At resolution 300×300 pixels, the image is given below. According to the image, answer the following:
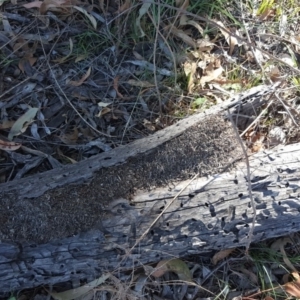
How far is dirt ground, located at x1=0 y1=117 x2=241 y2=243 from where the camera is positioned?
6.12ft

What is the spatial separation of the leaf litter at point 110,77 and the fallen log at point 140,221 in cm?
39

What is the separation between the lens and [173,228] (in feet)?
6.21

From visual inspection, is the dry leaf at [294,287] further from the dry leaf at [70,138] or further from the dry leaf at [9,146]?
the dry leaf at [9,146]

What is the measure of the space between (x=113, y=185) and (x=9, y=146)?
25.7 inches

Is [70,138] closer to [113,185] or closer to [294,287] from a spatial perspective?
[113,185]

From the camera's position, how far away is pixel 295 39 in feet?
8.80

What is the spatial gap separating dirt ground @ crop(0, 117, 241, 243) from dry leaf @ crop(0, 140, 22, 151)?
0.41m

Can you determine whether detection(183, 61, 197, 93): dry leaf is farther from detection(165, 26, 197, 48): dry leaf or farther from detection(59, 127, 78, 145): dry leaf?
detection(59, 127, 78, 145): dry leaf

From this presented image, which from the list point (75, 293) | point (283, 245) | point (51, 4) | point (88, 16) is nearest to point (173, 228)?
point (75, 293)

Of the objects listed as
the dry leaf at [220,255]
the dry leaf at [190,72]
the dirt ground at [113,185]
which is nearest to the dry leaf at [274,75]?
the dry leaf at [190,72]

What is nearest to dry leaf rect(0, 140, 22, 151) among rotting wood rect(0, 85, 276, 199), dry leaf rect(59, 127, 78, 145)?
dry leaf rect(59, 127, 78, 145)

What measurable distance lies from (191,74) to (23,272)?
1.29 metres

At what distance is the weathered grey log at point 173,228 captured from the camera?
1862 millimetres

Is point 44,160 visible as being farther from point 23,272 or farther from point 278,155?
point 278,155
